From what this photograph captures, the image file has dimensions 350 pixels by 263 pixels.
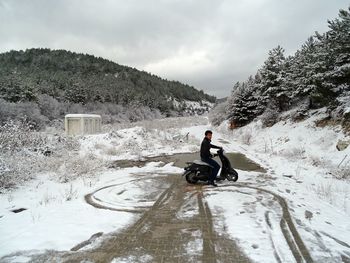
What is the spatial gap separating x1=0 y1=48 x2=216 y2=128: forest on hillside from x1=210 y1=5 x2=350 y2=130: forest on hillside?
23.2 m

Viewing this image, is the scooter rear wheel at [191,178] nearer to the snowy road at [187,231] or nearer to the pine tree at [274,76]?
the snowy road at [187,231]

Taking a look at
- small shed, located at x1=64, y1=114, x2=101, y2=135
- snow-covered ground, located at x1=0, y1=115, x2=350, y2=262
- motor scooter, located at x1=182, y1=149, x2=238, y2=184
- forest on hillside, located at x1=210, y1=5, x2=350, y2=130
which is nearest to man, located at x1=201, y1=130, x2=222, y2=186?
motor scooter, located at x1=182, y1=149, x2=238, y2=184

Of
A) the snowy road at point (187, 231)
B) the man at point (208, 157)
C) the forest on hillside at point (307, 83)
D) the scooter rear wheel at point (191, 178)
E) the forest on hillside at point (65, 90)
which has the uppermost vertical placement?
the forest on hillside at point (65, 90)

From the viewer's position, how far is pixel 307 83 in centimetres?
2173

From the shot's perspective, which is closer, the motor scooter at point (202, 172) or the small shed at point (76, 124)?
the motor scooter at point (202, 172)

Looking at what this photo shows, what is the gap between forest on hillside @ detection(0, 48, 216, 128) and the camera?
49781 millimetres

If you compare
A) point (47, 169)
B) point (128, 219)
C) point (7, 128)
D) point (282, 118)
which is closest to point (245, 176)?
point (128, 219)

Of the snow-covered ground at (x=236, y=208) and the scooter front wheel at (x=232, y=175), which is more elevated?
the scooter front wheel at (x=232, y=175)

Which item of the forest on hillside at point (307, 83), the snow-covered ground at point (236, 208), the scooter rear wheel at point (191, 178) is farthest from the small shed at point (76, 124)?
the scooter rear wheel at point (191, 178)

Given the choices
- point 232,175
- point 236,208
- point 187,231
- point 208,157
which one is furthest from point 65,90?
point 187,231

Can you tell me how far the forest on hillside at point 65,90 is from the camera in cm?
4978

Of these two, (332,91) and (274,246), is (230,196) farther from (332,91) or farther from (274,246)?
(332,91)

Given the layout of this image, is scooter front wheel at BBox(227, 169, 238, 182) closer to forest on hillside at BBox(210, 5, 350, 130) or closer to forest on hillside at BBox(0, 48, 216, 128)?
forest on hillside at BBox(210, 5, 350, 130)

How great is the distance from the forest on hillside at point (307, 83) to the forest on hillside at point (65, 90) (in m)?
23.2
